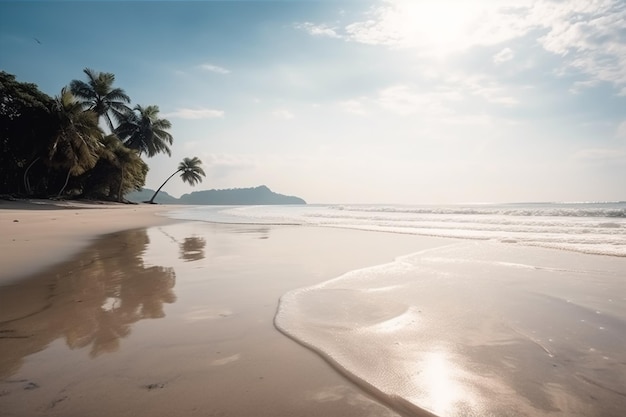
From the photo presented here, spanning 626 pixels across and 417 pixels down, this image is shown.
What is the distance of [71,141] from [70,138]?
12.6 inches

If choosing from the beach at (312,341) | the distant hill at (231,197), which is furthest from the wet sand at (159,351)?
the distant hill at (231,197)

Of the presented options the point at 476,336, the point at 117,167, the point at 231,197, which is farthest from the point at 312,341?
the point at 231,197

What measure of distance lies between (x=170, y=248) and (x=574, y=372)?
7995 millimetres

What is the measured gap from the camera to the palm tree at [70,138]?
28109 millimetres

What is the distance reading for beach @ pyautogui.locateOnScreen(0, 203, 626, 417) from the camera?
6.01 feet

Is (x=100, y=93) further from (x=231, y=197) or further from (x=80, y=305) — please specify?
(x=231, y=197)

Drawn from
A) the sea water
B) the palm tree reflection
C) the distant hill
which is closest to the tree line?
the palm tree reflection

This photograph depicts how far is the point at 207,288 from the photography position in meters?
4.30

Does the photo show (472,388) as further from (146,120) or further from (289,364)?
(146,120)

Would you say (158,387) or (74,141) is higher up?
(74,141)

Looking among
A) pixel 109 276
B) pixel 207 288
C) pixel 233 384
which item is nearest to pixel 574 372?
pixel 233 384

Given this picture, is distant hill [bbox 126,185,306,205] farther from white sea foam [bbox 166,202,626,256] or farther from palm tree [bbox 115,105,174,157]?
white sea foam [bbox 166,202,626,256]

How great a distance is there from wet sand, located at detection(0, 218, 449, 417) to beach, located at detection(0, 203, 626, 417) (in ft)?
0.04

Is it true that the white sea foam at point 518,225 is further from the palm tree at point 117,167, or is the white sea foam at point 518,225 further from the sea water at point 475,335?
the palm tree at point 117,167
